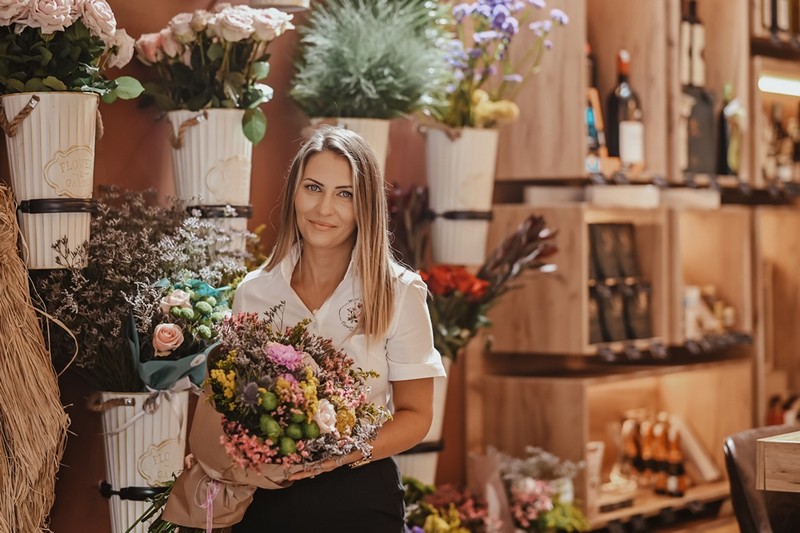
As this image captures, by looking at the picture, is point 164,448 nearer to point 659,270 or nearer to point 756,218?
point 659,270

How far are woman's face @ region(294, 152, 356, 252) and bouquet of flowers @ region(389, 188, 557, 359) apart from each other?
126 cm

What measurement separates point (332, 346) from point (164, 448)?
2.53 ft

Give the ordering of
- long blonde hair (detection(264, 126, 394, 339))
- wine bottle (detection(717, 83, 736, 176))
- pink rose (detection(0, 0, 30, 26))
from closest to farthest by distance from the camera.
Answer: long blonde hair (detection(264, 126, 394, 339))
pink rose (detection(0, 0, 30, 26))
wine bottle (detection(717, 83, 736, 176))

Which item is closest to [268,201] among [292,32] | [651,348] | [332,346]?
[292,32]

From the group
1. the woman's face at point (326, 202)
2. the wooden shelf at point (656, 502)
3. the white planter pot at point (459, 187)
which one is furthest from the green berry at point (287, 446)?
the wooden shelf at point (656, 502)

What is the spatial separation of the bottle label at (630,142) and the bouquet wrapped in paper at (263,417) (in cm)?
259

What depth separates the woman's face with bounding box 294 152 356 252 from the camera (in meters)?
2.38

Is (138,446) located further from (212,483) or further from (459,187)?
(459,187)

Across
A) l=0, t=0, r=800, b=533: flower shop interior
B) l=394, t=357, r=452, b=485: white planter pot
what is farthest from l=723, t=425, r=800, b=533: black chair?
l=394, t=357, r=452, b=485: white planter pot

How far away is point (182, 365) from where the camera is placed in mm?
2750

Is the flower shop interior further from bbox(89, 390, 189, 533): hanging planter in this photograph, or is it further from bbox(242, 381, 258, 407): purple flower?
bbox(242, 381, 258, 407): purple flower

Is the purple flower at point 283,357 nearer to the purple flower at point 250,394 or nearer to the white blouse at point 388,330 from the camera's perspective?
the purple flower at point 250,394

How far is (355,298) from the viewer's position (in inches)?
94.0

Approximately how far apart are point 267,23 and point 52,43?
22.2 inches
